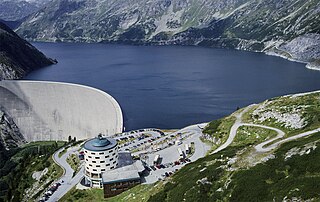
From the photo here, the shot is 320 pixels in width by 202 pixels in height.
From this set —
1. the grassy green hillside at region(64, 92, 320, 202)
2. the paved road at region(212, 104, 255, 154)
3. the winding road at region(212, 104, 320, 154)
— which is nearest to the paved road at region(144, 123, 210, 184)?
the paved road at region(212, 104, 255, 154)

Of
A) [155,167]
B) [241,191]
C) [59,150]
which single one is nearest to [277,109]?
[155,167]

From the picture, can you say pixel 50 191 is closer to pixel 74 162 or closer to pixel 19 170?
pixel 74 162

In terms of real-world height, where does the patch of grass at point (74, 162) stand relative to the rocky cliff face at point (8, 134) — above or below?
above

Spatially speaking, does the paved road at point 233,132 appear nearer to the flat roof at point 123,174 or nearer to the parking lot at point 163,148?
the parking lot at point 163,148

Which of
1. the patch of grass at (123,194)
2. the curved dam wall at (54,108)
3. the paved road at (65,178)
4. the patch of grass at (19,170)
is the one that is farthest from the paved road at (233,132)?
the curved dam wall at (54,108)

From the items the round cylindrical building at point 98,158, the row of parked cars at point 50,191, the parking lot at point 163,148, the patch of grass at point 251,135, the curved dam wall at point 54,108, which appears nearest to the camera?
the row of parked cars at point 50,191

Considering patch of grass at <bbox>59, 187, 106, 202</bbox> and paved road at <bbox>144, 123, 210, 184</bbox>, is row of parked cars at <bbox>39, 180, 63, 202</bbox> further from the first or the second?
paved road at <bbox>144, 123, 210, 184</bbox>

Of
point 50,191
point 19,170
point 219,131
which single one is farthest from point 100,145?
point 19,170

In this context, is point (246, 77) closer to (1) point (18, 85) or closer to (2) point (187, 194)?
(1) point (18, 85)
